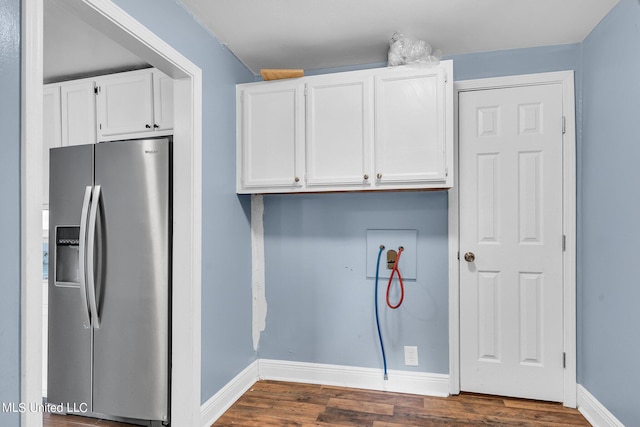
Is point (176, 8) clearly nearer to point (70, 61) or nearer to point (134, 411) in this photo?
point (70, 61)

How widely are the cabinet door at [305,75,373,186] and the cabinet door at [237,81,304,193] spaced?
81 millimetres

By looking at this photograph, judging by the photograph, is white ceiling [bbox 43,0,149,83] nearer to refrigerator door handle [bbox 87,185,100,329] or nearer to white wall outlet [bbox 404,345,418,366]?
refrigerator door handle [bbox 87,185,100,329]

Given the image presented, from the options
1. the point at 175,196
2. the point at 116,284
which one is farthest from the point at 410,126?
the point at 116,284

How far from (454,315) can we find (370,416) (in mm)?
851

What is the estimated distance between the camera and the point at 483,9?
2.00 meters

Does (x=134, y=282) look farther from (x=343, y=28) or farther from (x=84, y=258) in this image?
(x=343, y=28)

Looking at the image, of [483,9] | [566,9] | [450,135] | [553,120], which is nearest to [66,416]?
[450,135]

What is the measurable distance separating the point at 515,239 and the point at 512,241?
0.07ft

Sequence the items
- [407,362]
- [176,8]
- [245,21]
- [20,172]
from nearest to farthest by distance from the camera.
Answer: [20,172] → [176,8] → [245,21] → [407,362]

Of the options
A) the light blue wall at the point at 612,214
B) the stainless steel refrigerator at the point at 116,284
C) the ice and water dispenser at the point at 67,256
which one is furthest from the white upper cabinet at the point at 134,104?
the light blue wall at the point at 612,214

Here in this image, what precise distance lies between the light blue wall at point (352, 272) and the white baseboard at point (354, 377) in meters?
0.05

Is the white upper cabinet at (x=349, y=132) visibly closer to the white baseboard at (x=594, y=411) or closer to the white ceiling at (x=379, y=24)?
the white ceiling at (x=379, y=24)

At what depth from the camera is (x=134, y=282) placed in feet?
6.97

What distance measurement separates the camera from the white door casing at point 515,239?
2.35 meters
